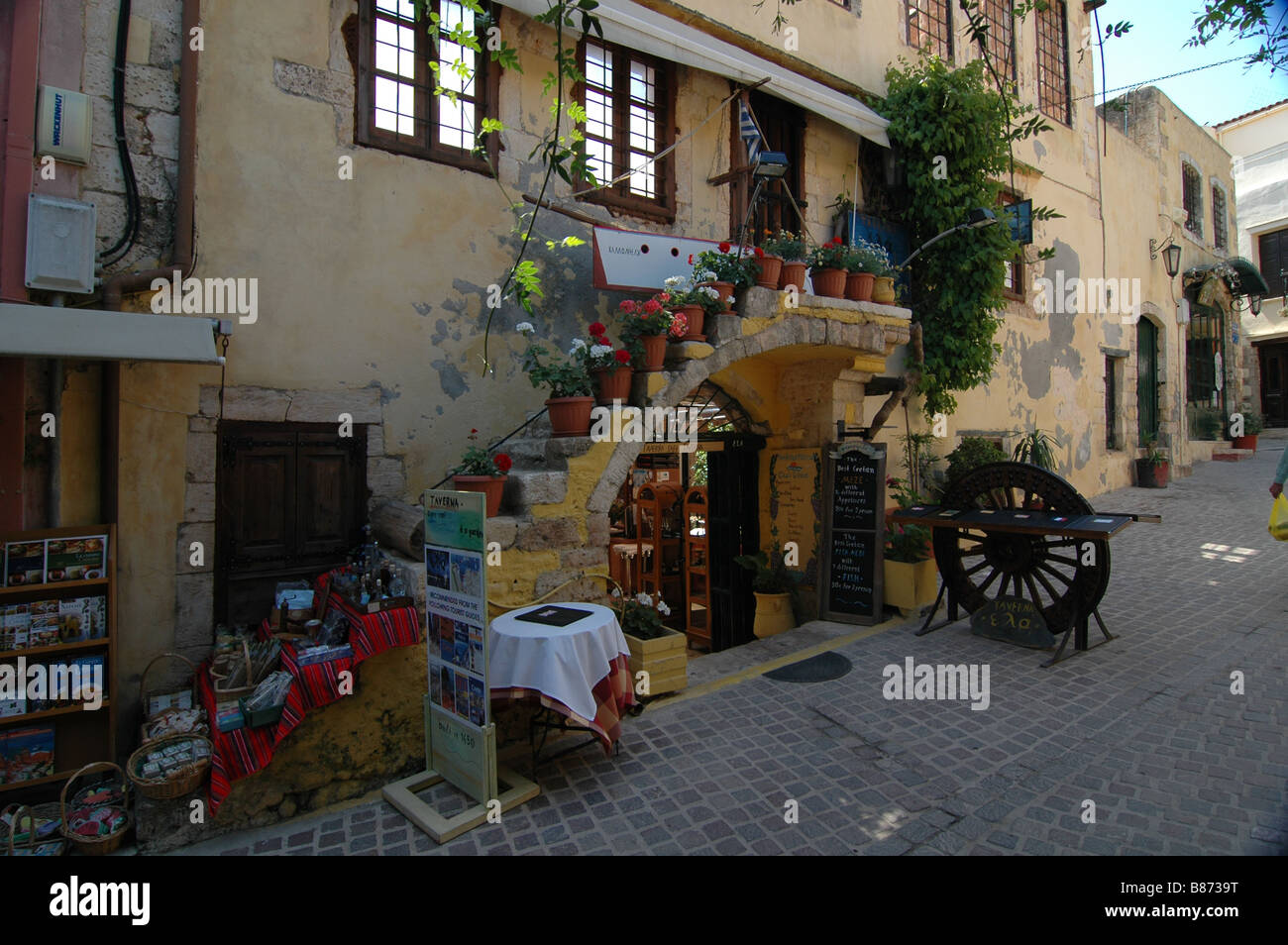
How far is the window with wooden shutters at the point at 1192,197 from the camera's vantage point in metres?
15.1

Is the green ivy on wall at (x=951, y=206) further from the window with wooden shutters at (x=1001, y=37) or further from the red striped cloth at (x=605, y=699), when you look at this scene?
the red striped cloth at (x=605, y=699)

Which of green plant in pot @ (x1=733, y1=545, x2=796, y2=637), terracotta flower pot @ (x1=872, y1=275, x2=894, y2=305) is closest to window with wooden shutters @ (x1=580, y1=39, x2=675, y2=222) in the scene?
terracotta flower pot @ (x1=872, y1=275, x2=894, y2=305)

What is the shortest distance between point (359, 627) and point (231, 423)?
1.67 m

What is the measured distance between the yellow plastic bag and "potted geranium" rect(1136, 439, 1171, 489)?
27.7 ft

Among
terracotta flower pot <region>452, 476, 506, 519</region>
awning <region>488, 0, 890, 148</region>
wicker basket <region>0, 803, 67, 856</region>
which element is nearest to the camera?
wicker basket <region>0, 803, 67, 856</region>

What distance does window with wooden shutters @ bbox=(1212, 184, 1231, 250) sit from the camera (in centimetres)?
1634

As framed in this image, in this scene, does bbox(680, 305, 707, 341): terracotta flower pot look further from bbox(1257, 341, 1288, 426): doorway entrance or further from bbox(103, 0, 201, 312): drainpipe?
bbox(1257, 341, 1288, 426): doorway entrance

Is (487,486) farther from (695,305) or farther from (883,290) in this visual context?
(883,290)

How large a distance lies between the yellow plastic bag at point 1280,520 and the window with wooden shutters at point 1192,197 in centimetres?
1308

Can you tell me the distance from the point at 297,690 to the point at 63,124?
3408 mm

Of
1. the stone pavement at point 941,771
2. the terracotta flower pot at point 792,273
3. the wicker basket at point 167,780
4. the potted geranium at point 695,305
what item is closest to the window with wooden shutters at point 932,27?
the terracotta flower pot at point 792,273

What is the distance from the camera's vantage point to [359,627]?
3939 mm

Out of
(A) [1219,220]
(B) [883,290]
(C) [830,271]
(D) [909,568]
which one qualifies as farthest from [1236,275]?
(C) [830,271]

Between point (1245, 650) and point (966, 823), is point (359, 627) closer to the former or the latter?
point (966, 823)
